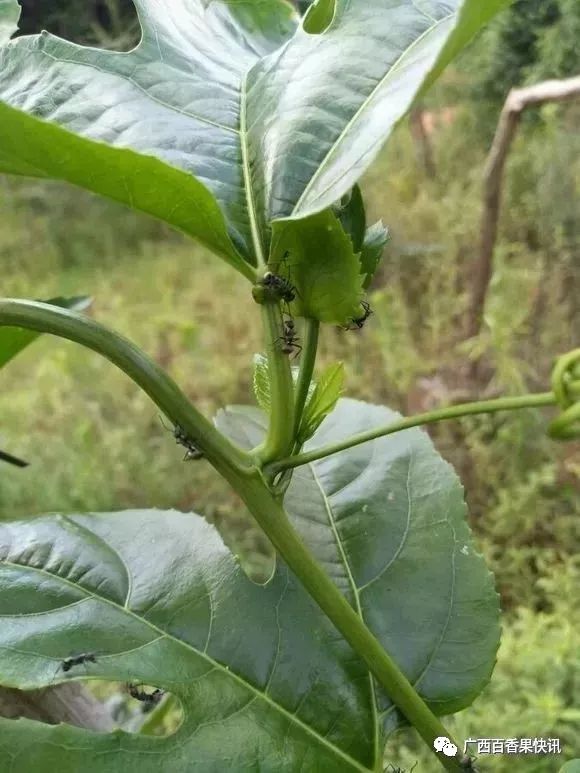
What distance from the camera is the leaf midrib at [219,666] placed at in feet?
1.10

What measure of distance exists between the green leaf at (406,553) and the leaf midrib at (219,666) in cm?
3

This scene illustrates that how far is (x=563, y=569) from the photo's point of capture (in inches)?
49.4

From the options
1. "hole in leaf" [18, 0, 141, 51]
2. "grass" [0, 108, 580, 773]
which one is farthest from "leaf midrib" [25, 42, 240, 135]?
"hole in leaf" [18, 0, 141, 51]

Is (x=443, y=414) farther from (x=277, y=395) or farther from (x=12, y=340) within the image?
(x=12, y=340)

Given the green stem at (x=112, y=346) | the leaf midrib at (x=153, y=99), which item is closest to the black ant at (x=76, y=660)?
the green stem at (x=112, y=346)

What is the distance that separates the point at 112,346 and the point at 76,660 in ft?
0.43

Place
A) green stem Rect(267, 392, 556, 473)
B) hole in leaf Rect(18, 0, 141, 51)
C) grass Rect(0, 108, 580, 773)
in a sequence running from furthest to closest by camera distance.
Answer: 1. hole in leaf Rect(18, 0, 141, 51)
2. grass Rect(0, 108, 580, 773)
3. green stem Rect(267, 392, 556, 473)

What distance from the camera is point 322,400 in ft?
1.03

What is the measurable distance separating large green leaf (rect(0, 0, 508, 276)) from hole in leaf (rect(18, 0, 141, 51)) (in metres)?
1.89

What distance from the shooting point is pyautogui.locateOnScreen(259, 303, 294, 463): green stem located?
298 mm

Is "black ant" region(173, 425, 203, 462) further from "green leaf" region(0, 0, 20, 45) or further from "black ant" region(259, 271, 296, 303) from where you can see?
"green leaf" region(0, 0, 20, 45)

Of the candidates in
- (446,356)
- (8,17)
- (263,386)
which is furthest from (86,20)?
(263,386)

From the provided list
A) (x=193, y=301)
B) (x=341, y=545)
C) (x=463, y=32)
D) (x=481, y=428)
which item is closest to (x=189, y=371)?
(x=193, y=301)

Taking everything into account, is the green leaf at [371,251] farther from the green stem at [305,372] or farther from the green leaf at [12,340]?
the green leaf at [12,340]
